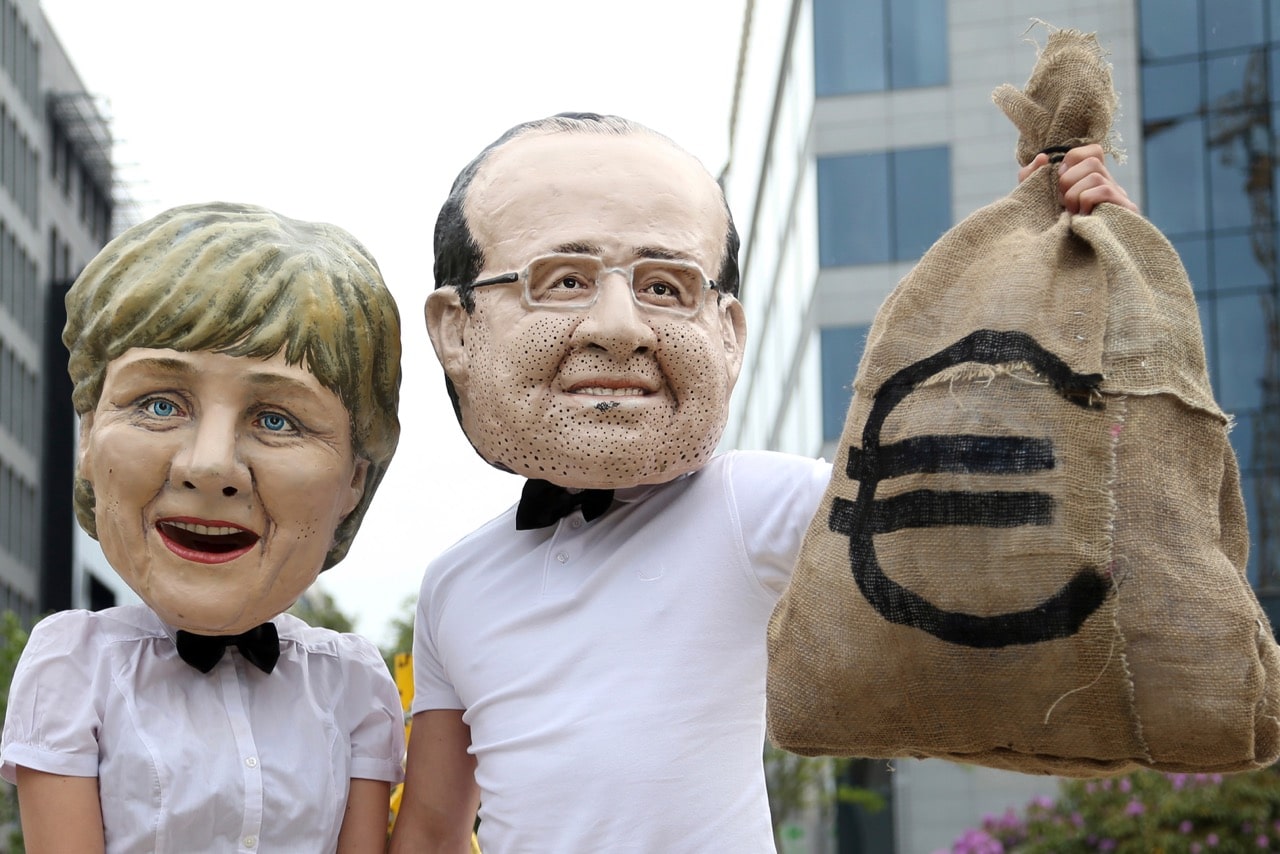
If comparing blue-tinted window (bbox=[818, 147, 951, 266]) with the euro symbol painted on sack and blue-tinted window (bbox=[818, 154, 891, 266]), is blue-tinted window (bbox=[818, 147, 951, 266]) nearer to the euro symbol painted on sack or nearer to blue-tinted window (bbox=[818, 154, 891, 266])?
blue-tinted window (bbox=[818, 154, 891, 266])

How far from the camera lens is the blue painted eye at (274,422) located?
352cm

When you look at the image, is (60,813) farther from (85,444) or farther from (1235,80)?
(1235,80)

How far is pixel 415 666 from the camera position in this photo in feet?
12.3

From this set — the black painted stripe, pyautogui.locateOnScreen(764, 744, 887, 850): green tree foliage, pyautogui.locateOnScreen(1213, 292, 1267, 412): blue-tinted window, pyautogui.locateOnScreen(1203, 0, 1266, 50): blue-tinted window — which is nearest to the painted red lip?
the black painted stripe

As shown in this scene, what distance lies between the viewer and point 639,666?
3.29 meters

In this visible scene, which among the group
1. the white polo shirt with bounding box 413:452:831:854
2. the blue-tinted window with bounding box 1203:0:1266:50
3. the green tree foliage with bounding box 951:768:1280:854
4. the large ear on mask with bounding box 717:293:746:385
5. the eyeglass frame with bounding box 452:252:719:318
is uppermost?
the blue-tinted window with bounding box 1203:0:1266:50

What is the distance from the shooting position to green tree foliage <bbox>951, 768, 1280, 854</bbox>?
11422 millimetres

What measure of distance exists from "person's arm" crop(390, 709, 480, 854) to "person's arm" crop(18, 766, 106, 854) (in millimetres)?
654

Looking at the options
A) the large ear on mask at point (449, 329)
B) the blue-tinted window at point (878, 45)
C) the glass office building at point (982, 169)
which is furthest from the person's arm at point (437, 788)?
the blue-tinted window at point (878, 45)

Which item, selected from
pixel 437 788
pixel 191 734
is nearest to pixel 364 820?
pixel 437 788

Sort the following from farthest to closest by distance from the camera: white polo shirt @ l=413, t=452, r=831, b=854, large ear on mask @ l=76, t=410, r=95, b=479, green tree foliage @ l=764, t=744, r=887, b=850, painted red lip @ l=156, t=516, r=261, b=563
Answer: green tree foliage @ l=764, t=744, r=887, b=850
large ear on mask @ l=76, t=410, r=95, b=479
painted red lip @ l=156, t=516, r=261, b=563
white polo shirt @ l=413, t=452, r=831, b=854

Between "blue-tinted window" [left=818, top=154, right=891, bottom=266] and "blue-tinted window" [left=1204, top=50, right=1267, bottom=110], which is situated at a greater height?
"blue-tinted window" [left=1204, top=50, right=1267, bottom=110]

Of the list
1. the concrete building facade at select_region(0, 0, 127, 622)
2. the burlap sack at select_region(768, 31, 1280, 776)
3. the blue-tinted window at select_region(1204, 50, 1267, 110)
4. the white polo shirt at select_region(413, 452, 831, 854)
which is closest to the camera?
the burlap sack at select_region(768, 31, 1280, 776)

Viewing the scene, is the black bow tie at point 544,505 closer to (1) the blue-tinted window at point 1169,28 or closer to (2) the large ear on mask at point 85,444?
(2) the large ear on mask at point 85,444
